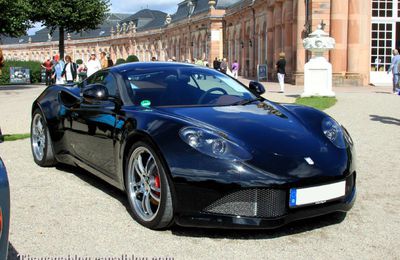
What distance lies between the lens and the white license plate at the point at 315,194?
375 centimetres

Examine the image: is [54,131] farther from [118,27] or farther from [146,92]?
[118,27]

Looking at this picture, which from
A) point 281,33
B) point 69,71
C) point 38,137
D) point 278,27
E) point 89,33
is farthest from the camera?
point 89,33

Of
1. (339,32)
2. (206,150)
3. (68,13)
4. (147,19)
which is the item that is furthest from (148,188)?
(147,19)

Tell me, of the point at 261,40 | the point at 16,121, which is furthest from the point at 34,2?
the point at 16,121

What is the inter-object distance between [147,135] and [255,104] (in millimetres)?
1315

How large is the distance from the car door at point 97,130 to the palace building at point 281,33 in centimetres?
2385

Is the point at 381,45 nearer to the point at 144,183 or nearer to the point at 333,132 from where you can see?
the point at 333,132

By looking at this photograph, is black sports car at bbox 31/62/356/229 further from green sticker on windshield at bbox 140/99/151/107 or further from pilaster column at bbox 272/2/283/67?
pilaster column at bbox 272/2/283/67

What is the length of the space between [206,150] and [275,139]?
0.59 m

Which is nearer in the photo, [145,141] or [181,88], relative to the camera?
[145,141]

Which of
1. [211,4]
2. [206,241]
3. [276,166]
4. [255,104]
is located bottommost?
[206,241]

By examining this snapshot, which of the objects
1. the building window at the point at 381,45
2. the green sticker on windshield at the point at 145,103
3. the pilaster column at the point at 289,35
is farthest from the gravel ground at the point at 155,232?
the pilaster column at the point at 289,35

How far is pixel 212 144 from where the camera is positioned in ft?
12.7

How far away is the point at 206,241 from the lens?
3.88m
